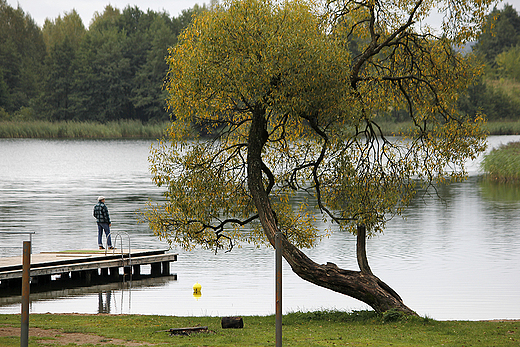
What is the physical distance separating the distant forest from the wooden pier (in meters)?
80.6

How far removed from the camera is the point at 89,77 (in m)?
111

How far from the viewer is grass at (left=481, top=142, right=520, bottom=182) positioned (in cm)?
5038

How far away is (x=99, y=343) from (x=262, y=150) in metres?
5.87

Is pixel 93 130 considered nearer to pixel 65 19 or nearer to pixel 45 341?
pixel 65 19

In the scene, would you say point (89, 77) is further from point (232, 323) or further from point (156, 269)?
point (232, 323)

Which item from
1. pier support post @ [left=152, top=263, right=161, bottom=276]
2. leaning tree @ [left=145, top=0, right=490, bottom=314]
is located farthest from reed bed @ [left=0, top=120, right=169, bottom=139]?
leaning tree @ [left=145, top=0, right=490, bottom=314]

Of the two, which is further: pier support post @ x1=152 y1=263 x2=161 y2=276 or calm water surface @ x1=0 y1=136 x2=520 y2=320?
pier support post @ x1=152 y1=263 x2=161 y2=276

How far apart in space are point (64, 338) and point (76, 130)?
297ft

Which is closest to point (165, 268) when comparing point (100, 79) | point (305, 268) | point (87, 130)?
point (305, 268)

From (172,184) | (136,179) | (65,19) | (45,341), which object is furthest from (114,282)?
(65,19)

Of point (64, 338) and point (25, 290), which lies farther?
point (64, 338)

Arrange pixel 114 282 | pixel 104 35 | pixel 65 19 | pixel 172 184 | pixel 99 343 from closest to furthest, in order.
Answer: pixel 99 343 < pixel 172 184 < pixel 114 282 < pixel 104 35 < pixel 65 19

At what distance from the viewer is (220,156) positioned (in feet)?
50.5

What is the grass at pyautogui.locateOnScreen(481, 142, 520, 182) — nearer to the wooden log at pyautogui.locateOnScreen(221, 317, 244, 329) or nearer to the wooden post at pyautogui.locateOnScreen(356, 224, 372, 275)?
the wooden post at pyautogui.locateOnScreen(356, 224, 372, 275)
